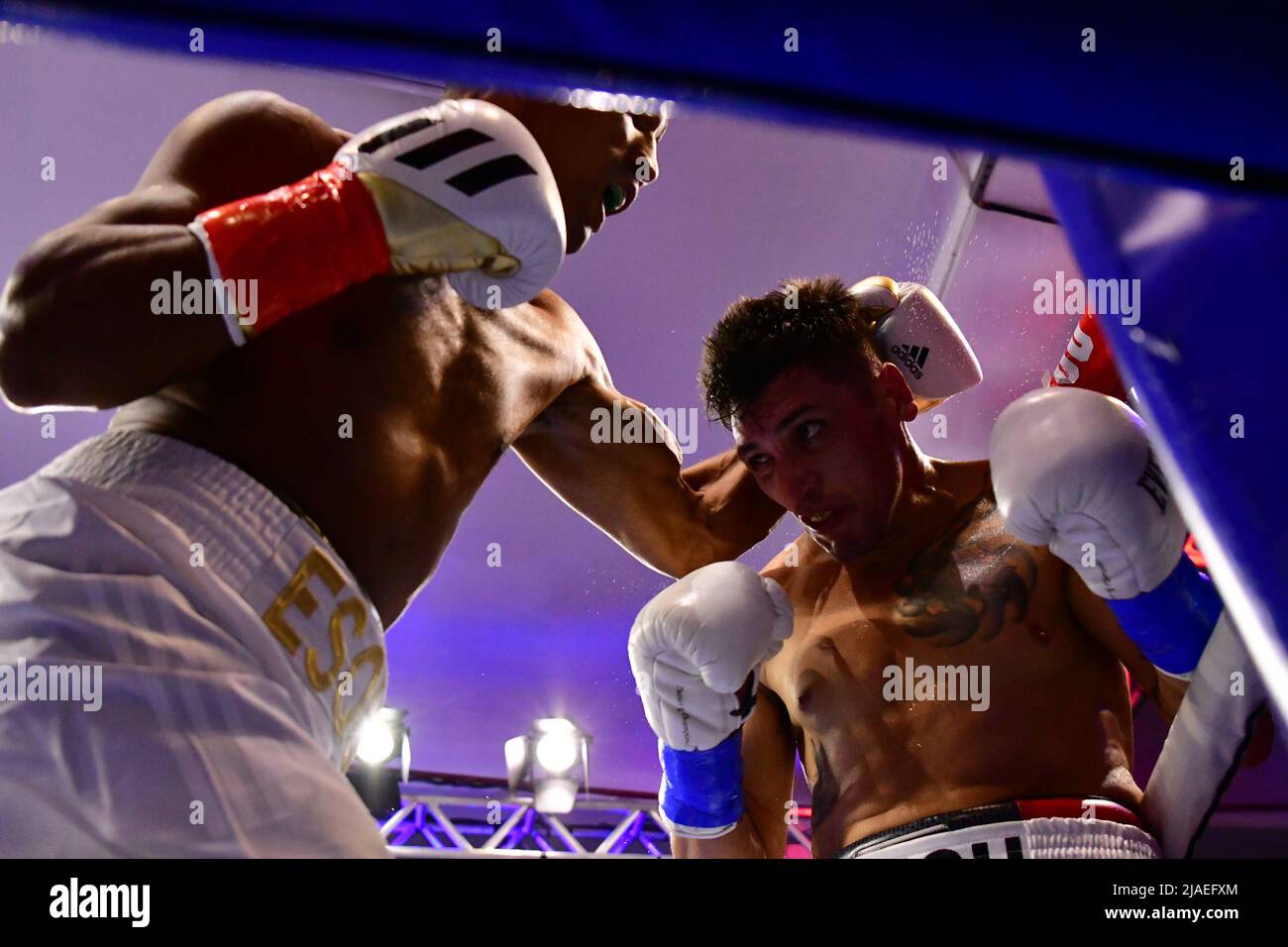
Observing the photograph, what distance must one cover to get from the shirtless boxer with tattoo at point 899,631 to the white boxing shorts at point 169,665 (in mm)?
690

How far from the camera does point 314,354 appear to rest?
1471 millimetres

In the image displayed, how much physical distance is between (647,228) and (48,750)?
320cm

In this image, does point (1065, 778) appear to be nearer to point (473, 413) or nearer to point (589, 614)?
point (473, 413)

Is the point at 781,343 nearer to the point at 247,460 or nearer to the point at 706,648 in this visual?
the point at 706,648

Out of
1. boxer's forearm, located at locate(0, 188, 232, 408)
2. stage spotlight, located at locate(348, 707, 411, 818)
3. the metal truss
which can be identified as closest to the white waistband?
boxer's forearm, located at locate(0, 188, 232, 408)

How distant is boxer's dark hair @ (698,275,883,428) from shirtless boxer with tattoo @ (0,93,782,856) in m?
0.68

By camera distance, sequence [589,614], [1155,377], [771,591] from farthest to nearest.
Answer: [589,614] < [771,591] < [1155,377]

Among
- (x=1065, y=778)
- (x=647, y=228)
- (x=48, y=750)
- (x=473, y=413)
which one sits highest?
(x=647, y=228)

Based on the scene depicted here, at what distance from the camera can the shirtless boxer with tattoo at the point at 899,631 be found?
147cm

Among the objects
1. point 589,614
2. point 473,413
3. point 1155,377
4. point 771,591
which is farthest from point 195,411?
point 589,614

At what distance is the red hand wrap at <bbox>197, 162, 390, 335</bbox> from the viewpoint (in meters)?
1.23
